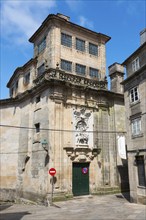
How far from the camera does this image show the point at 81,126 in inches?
806

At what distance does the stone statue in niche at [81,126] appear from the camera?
20.0 m

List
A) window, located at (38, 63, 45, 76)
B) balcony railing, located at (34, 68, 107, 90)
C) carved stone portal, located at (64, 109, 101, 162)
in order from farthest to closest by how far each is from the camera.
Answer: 1. window, located at (38, 63, 45, 76)
2. balcony railing, located at (34, 68, 107, 90)
3. carved stone portal, located at (64, 109, 101, 162)

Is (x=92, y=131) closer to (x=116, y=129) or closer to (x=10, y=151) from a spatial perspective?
(x=116, y=129)

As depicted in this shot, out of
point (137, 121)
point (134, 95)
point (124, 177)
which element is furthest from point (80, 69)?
point (124, 177)

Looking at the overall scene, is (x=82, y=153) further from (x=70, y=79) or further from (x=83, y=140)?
(x=70, y=79)

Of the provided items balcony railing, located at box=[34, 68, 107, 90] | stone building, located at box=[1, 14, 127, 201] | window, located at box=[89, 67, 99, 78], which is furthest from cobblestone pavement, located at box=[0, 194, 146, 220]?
window, located at box=[89, 67, 99, 78]

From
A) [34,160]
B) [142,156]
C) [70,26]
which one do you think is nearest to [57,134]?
[34,160]

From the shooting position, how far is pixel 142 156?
15742 mm

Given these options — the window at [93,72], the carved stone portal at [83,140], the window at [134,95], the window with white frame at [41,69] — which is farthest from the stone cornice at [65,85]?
the window at [134,95]

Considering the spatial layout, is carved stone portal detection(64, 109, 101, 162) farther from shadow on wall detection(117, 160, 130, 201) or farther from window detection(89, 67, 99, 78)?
window detection(89, 67, 99, 78)

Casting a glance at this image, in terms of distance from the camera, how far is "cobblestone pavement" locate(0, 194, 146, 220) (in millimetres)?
12578

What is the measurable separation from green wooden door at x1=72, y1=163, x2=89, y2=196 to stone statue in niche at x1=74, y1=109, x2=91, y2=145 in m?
2.10

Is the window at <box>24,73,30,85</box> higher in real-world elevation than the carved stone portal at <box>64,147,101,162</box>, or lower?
higher

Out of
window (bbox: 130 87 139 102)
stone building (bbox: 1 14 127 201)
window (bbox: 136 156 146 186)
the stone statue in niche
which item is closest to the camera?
window (bbox: 136 156 146 186)
